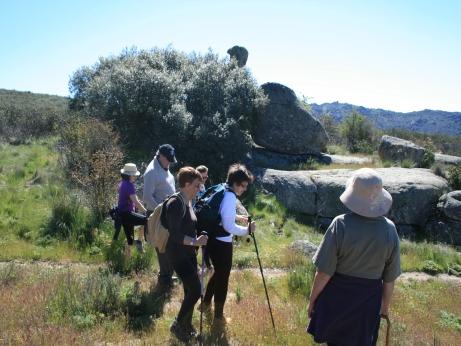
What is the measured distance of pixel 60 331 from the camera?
15.8ft

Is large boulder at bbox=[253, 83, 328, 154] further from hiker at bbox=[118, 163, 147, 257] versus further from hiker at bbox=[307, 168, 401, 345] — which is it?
hiker at bbox=[307, 168, 401, 345]

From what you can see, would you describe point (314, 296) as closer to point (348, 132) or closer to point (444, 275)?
point (444, 275)

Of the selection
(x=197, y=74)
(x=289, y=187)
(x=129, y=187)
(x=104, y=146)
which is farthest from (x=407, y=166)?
(x=129, y=187)

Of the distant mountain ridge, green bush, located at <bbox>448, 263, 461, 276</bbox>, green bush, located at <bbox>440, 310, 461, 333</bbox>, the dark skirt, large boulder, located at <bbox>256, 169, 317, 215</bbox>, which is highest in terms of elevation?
the distant mountain ridge

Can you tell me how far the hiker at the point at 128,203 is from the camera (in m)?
7.94

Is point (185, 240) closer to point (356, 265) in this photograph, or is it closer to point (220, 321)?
point (220, 321)

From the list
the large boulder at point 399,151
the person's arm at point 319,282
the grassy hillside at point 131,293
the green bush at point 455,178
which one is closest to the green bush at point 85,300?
the grassy hillside at point 131,293

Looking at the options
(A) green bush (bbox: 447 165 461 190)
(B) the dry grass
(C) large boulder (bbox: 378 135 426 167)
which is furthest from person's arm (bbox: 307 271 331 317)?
(C) large boulder (bbox: 378 135 426 167)

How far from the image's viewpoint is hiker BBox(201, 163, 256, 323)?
5277mm

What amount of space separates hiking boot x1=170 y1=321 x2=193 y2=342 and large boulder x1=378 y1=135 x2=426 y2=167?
627 inches

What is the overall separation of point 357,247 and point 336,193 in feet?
36.9

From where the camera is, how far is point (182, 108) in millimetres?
15320

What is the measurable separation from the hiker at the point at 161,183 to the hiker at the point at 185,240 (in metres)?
1.57

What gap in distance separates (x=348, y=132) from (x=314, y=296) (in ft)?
80.7
